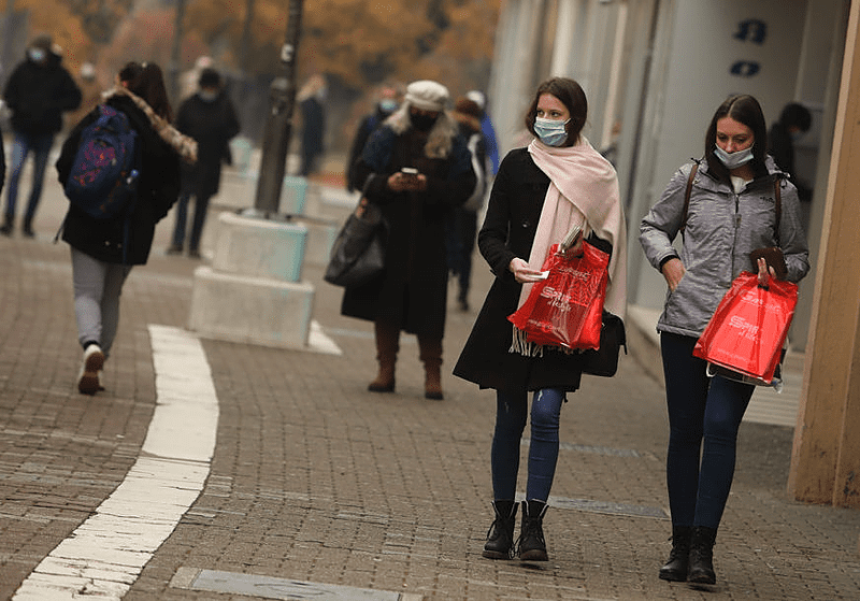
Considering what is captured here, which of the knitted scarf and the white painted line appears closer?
the white painted line

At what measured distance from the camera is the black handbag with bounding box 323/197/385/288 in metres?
10.9

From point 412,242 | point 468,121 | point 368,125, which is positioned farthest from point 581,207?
point 368,125

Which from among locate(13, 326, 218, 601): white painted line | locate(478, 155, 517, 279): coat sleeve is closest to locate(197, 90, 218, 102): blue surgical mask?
locate(13, 326, 218, 601): white painted line

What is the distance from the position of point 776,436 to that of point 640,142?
7.37 metres

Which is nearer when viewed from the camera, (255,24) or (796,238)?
(796,238)

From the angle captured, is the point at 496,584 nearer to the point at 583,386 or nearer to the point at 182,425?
the point at 182,425

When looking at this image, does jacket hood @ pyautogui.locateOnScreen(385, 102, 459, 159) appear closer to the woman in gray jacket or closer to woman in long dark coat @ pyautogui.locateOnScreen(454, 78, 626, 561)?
woman in long dark coat @ pyautogui.locateOnScreen(454, 78, 626, 561)

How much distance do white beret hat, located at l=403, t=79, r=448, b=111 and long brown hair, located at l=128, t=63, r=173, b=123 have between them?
1656 mm

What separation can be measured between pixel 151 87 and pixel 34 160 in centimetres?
938

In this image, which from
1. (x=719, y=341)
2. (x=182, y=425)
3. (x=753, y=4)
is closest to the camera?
(x=719, y=341)

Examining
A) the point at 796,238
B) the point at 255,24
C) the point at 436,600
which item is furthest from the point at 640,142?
the point at 255,24

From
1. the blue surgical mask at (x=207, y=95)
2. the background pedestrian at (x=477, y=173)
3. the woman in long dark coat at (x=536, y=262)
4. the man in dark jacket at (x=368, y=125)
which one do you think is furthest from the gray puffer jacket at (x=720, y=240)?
the blue surgical mask at (x=207, y=95)

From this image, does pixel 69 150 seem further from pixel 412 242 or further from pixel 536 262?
pixel 536 262

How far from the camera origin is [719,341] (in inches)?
242
